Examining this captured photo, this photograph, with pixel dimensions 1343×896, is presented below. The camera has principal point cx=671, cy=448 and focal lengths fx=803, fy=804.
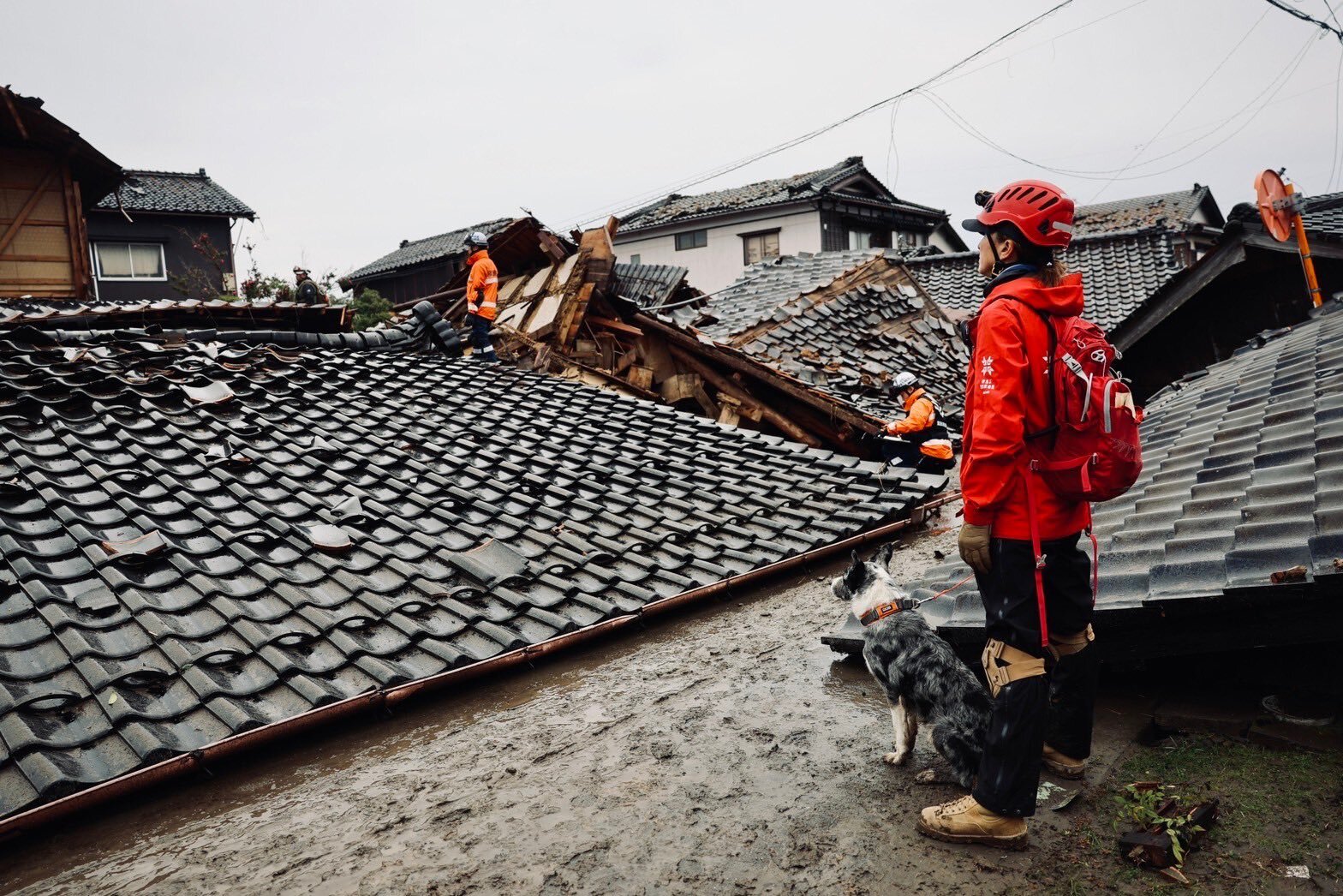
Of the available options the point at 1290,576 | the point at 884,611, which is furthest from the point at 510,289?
the point at 1290,576

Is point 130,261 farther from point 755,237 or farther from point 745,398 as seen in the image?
point 745,398

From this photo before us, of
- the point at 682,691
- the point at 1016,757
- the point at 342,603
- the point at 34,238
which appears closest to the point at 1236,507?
the point at 1016,757

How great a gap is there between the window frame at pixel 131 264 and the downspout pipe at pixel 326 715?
94.6ft

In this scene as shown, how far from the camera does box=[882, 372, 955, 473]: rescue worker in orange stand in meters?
10.4

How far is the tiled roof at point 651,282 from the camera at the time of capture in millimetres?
17062

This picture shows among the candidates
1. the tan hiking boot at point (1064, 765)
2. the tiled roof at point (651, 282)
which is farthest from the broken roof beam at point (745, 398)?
the tan hiking boot at point (1064, 765)

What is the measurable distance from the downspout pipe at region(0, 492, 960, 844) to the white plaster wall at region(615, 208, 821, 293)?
25.5m

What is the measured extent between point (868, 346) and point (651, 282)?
16.2 ft

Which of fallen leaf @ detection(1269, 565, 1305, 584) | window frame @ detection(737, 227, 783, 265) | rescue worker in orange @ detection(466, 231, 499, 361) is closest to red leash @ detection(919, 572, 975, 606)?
fallen leaf @ detection(1269, 565, 1305, 584)

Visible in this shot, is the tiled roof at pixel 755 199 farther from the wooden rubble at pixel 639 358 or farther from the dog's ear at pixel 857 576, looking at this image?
the dog's ear at pixel 857 576

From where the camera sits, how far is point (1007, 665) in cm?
281

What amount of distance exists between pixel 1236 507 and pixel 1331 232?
25.9 feet

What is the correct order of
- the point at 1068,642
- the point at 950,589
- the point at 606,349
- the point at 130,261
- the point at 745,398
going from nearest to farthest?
the point at 1068,642 → the point at 950,589 → the point at 745,398 → the point at 606,349 → the point at 130,261

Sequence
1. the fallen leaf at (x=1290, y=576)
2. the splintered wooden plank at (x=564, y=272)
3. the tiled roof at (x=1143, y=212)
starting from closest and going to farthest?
the fallen leaf at (x=1290, y=576)
the splintered wooden plank at (x=564, y=272)
the tiled roof at (x=1143, y=212)
